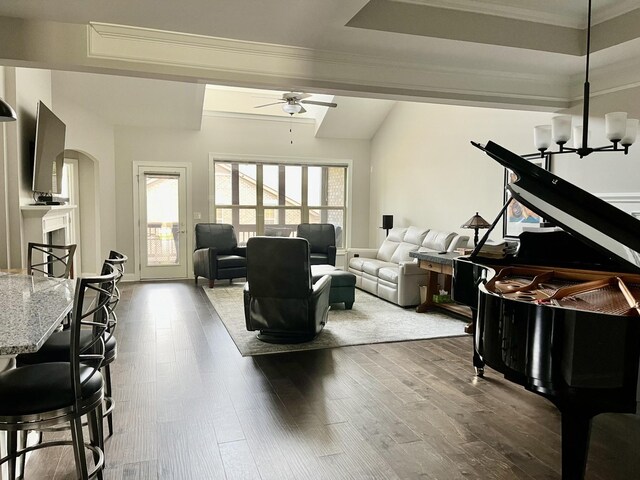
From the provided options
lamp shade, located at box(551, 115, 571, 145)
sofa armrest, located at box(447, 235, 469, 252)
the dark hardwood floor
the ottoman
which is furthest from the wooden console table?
lamp shade, located at box(551, 115, 571, 145)

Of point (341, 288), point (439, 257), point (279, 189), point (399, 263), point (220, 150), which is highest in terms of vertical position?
point (220, 150)

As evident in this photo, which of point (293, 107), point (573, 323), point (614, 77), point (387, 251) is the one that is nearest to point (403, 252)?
point (387, 251)

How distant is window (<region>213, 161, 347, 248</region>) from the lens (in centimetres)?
911

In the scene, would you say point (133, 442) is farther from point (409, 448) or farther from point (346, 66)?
point (346, 66)

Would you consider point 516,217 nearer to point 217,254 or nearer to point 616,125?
point 616,125

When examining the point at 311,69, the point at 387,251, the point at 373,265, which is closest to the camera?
the point at 311,69

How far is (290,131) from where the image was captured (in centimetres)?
932

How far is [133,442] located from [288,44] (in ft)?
10.2

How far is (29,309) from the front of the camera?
6.64ft

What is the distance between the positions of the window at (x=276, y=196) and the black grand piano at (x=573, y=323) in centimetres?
654

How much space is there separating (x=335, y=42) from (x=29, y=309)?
295 centimetres

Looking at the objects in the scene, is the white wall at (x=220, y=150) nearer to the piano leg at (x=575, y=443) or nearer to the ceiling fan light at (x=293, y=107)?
the ceiling fan light at (x=293, y=107)

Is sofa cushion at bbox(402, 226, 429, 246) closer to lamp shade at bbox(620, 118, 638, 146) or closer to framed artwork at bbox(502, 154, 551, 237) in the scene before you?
framed artwork at bbox(502, 154, 551, 237)

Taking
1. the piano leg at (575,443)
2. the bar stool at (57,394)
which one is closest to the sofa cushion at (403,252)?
the piano leg at (575,443)
